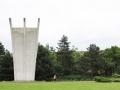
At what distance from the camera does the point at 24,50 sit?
2977 cm

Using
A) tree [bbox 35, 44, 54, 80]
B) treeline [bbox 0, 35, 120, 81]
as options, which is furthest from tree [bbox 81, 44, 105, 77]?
tree [bbox 35, 44, 54, 80]

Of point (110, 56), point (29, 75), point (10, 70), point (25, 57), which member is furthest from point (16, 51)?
point (110, 56)

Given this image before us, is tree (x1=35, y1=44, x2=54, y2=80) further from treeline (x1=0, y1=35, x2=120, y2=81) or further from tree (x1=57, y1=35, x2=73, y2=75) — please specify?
→ tree (x1=57, y1=35, x2=73, y2=75)

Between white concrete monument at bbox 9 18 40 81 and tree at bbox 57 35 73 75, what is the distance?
1678 centimetres

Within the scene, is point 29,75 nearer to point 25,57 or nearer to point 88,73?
point 25,57

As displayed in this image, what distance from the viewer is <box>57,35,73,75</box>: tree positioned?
47.5 metres

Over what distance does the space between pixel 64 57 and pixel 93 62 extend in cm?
809

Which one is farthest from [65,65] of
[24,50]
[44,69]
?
[24,50]

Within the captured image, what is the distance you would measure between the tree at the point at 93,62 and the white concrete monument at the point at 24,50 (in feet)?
56.4

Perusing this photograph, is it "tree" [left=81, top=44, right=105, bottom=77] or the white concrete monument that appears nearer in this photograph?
the white concrete monument

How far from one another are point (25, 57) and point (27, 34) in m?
3.15

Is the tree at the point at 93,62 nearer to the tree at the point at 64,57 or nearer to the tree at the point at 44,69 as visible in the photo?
the tree at the point at 64,57

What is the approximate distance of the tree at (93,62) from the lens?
43.6 m

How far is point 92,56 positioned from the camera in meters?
44.3
